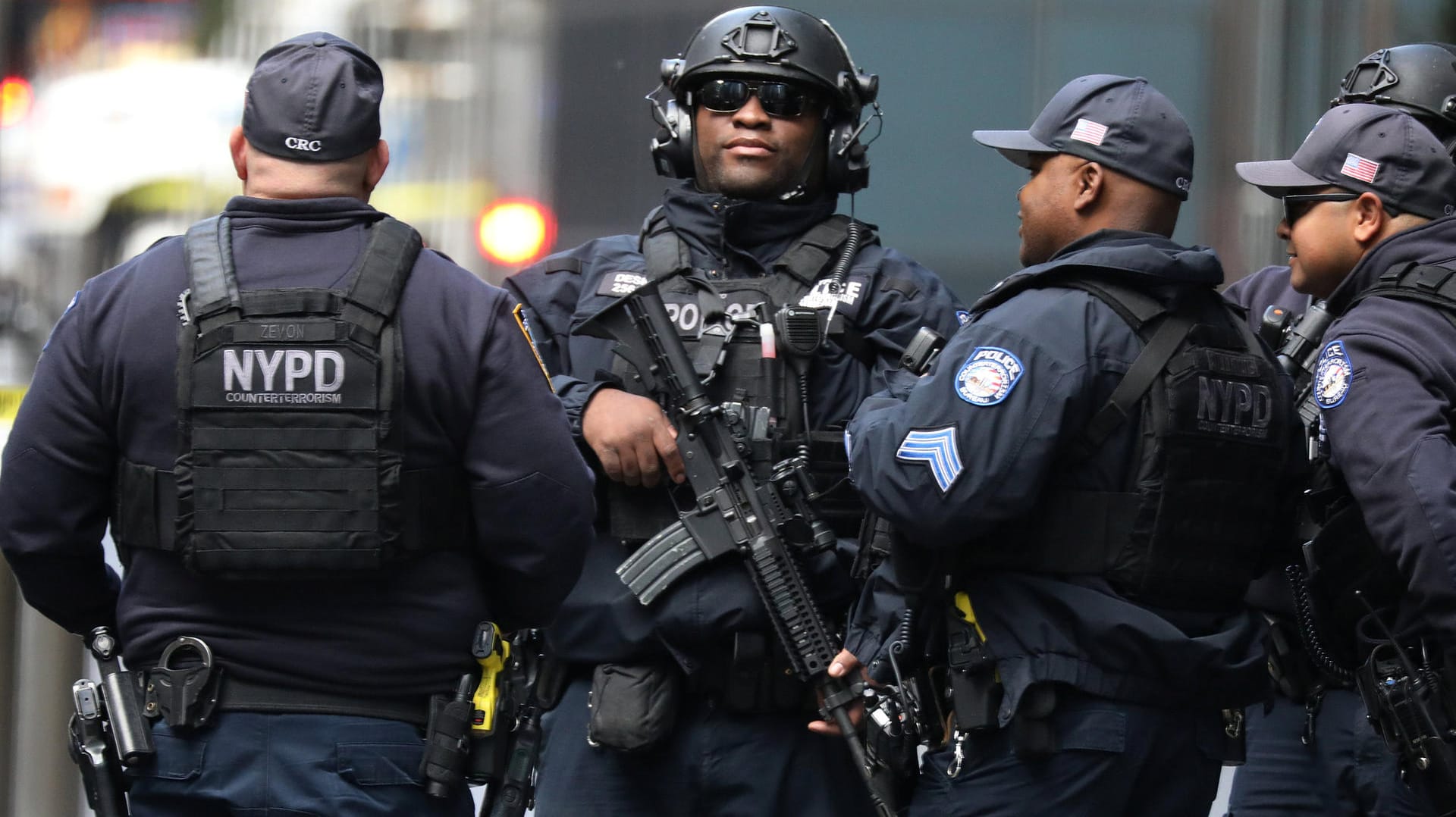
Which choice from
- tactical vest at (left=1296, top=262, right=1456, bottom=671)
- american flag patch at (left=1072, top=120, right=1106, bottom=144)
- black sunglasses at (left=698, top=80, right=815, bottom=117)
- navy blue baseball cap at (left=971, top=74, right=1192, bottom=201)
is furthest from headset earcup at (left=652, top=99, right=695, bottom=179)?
tactical vest at (left=1296, top=262, right=1456, bottom=671)

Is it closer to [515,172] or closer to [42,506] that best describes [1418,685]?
[42,506]

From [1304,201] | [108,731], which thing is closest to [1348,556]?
[1304,201]

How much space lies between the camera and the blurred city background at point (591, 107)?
472cm

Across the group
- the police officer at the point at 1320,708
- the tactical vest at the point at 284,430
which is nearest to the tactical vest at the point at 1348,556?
the police officer at the point at 1320,708

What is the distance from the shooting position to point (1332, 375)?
296 cm

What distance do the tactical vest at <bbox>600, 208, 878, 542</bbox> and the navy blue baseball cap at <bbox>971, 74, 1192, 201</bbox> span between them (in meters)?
0.59

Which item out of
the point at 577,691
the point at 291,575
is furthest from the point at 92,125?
the point at 291,575

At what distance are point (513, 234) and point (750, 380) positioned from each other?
148cm

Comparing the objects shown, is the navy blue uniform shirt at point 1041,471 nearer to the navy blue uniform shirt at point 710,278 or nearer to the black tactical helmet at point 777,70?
the navy blue uniform shirt at point 710,278

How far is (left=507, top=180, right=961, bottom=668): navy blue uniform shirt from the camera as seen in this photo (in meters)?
3.35

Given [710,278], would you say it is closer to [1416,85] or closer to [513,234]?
[513,234]

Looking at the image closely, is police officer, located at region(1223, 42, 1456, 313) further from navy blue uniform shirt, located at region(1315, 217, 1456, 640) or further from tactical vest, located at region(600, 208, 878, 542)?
tactical vest, located at region(600, 208, 878, 542)

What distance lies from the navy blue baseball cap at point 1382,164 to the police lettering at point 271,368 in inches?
68.4

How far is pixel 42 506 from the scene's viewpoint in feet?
8.91
